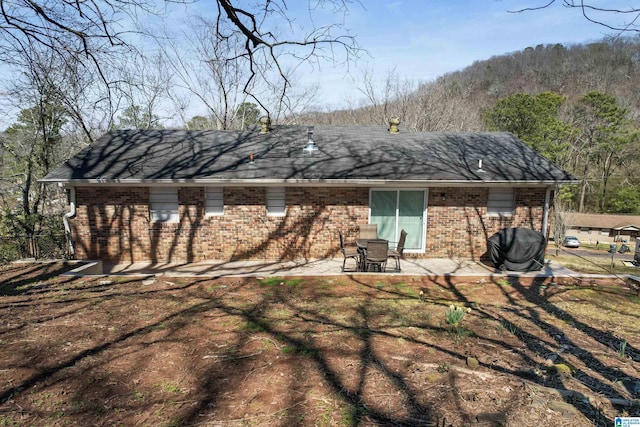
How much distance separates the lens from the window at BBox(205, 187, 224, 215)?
950 centimetres

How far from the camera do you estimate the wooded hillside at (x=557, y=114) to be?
104ft

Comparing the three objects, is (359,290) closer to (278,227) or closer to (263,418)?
(278,227)

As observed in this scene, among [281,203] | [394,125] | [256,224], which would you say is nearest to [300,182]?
[281,203]

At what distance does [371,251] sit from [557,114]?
37297 mm

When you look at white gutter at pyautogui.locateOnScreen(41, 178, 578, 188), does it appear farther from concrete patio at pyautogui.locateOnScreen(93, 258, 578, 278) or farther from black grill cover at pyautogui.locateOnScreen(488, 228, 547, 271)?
concrete patio at pyautogui.locateOnScreen(93, 258, 578, 278)

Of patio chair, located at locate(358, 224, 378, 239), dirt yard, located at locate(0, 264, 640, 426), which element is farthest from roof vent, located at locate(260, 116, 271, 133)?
dirt yard, located at locate(0, 264, 640, 426)

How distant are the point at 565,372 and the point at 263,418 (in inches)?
136

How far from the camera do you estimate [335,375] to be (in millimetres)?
3986

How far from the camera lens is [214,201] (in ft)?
31.4

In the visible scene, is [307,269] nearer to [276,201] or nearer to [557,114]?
[276,201]

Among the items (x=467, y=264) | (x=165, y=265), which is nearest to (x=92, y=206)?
Result: (x=165, y=265)

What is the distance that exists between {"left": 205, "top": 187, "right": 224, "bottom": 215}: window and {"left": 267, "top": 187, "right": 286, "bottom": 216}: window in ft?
4.07

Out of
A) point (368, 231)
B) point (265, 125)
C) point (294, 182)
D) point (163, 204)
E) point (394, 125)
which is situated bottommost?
point (368, 231)

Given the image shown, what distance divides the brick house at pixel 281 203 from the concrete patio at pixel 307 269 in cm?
35
